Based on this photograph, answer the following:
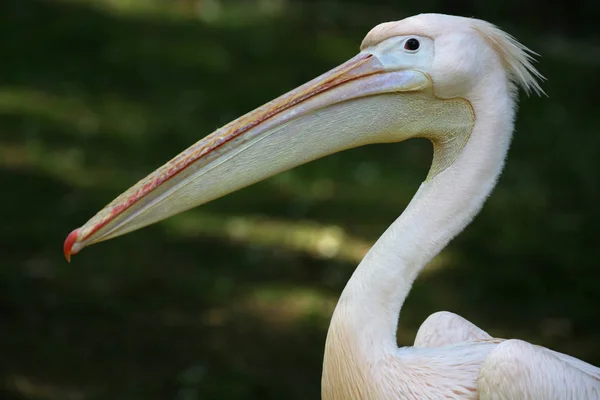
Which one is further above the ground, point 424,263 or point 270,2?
point 270,2

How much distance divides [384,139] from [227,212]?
370cm

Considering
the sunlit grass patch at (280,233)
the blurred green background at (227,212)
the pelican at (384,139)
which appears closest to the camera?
the pelican at (384,139)

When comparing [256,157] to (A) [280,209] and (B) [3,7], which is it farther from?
(B) [3,7]

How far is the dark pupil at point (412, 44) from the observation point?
9.00 feet

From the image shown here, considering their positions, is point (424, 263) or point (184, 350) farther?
point (184, 350)

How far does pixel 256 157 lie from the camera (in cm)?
276

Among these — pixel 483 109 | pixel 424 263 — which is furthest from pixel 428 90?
pixel 424 263

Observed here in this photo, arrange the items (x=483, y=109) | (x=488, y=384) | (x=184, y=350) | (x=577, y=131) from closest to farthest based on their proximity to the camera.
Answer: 1. (x=488, y=384)
2. (x=483, y=109)
3. (x=184, y=350)
4. (x=577, y=131)

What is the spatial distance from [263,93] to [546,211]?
8.15 ft

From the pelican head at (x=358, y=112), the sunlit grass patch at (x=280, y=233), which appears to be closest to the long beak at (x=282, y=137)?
the pelican head at (x=358, y=112)

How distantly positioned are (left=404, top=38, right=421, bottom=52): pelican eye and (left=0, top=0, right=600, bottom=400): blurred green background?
2276mm

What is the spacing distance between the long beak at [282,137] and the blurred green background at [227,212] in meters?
2.00

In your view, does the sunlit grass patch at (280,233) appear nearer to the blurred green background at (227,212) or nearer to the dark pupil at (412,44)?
the blurred green background at (227,212)

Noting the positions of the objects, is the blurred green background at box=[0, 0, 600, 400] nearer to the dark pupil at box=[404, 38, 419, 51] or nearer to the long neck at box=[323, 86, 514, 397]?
the long neck at box=[323, 86, 514, 397]
